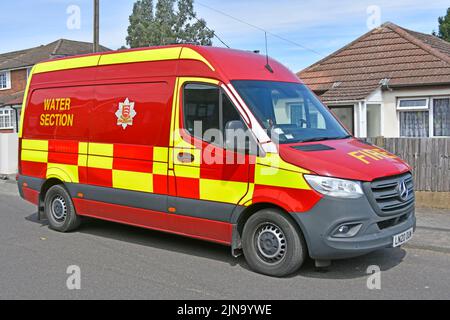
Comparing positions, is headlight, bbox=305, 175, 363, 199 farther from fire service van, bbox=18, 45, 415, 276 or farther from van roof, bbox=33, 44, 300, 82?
van roof, bbox=33, 44, 300, 82

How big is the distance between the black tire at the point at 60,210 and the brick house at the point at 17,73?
29.4m

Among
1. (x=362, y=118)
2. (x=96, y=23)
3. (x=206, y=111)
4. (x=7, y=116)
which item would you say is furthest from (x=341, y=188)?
(x=7, y=116)

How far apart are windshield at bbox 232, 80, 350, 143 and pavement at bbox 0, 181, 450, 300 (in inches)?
61.1

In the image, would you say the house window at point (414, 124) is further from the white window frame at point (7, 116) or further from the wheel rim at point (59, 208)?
the white window frame at point (7, 116)

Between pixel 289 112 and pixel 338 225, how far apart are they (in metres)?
1.67

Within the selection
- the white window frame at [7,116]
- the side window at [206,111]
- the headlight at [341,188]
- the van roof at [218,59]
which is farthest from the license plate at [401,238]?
the white window frame at [7,116]

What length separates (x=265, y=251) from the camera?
5.70 metres

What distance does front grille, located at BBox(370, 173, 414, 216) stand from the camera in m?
5.29

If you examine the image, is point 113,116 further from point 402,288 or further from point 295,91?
point 402,288

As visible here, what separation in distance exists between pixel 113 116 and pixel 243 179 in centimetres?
235

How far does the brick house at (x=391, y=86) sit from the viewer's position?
1429 cm

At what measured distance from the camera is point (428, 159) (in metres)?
9.56

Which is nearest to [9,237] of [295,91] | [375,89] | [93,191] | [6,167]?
[93,191]

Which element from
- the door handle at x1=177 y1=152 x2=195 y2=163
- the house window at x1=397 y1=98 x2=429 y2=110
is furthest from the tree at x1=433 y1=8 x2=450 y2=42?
the door handle at x1=177 y1=152 x2=195 y2=163
